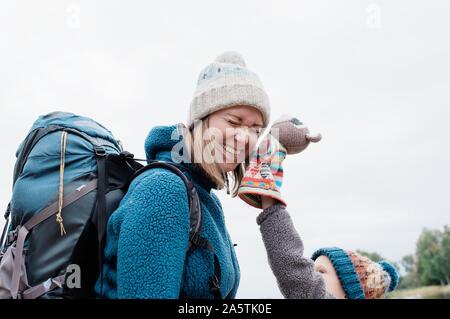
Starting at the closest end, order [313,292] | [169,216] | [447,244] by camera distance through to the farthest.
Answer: [169,216] < [313,292] < [447,244]

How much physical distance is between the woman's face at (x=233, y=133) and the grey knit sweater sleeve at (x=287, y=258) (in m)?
0.41

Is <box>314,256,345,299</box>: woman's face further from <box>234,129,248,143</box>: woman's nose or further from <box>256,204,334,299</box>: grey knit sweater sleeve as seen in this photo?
<box>234,129,248,143</box>: woman's nose

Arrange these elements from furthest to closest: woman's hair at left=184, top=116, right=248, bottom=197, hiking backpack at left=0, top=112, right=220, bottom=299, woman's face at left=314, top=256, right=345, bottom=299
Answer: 1. woman's face at left=314, top=256, right=345, bottom=299
2. woman's hair at left=184, top=116, right=248, bottom=197
3. hiking backpack at left=0, top=112, right=220, bottom=299

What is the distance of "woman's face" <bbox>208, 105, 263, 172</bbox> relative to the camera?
108 inches

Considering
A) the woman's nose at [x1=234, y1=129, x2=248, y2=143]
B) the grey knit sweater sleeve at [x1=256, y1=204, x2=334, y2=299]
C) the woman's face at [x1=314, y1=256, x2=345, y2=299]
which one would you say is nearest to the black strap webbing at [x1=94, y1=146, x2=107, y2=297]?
the woman's nose at [x1=234, y1=129, x2=248, y2=143]

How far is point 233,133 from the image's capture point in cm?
275

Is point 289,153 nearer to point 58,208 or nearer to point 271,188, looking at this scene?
point 271,188

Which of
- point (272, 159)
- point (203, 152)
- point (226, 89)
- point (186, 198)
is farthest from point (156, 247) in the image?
point (272, 159)

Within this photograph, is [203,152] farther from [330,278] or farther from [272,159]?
[330,278]

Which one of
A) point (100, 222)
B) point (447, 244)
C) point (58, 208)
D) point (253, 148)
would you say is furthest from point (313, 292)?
point (447, 244)

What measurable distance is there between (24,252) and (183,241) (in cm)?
83

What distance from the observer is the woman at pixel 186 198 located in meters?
2.13
